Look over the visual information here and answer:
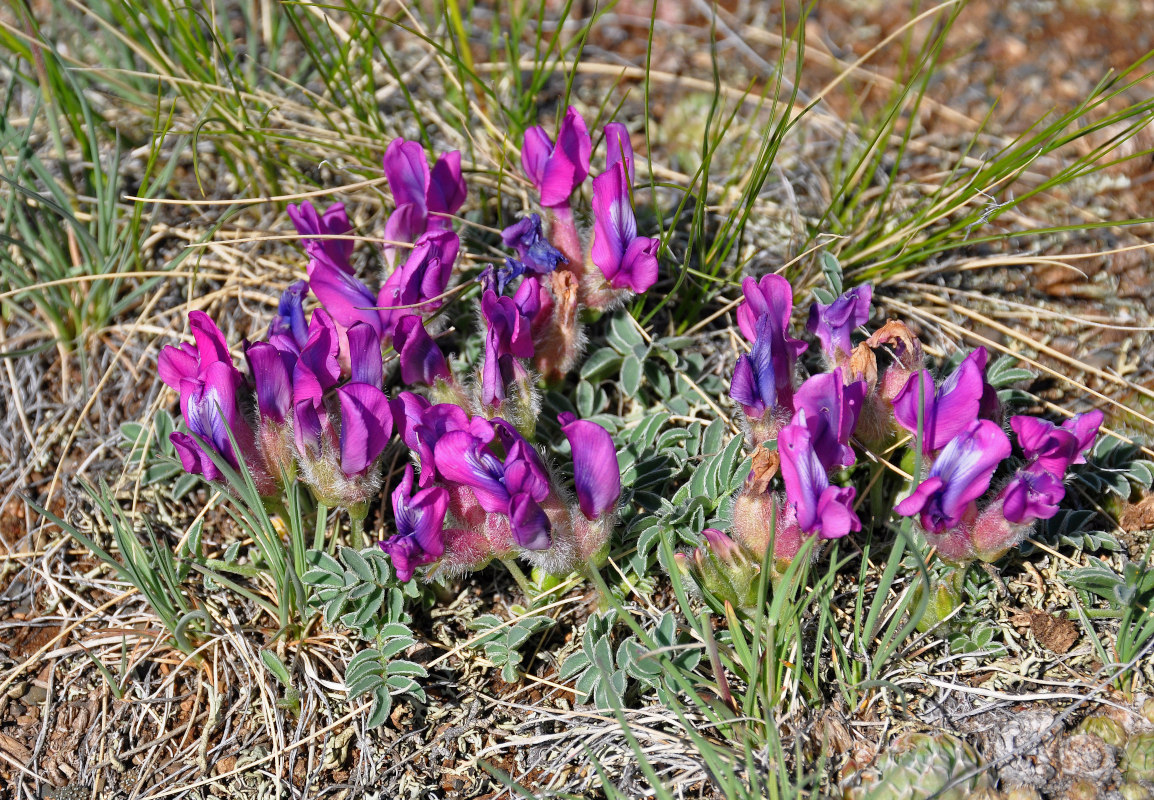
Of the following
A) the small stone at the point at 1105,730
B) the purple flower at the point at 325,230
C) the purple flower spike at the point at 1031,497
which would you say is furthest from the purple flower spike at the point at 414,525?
the small stone at the point at 1105,730

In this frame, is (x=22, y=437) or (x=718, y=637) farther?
(x=22, y=437)

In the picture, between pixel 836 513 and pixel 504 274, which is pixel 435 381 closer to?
pixel 504 274

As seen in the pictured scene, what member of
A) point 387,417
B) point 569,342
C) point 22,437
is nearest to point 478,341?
point 569,342

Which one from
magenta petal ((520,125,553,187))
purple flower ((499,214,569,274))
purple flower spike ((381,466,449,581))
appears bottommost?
purple flower spike ((381,466,449,581))

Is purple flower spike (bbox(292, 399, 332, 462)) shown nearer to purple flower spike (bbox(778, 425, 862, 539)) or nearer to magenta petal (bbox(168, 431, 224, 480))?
magenta petal (bbox(168, 431, 224, 480))

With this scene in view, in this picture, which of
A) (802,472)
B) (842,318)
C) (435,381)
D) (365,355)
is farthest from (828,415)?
(365,355)

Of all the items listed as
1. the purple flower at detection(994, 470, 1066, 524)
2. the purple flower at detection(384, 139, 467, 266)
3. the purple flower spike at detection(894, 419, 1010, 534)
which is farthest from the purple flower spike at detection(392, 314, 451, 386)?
the purple flower at detection(994, 470, 1066, 524)

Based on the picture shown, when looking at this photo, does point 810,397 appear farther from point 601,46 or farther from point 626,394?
point 601,46
